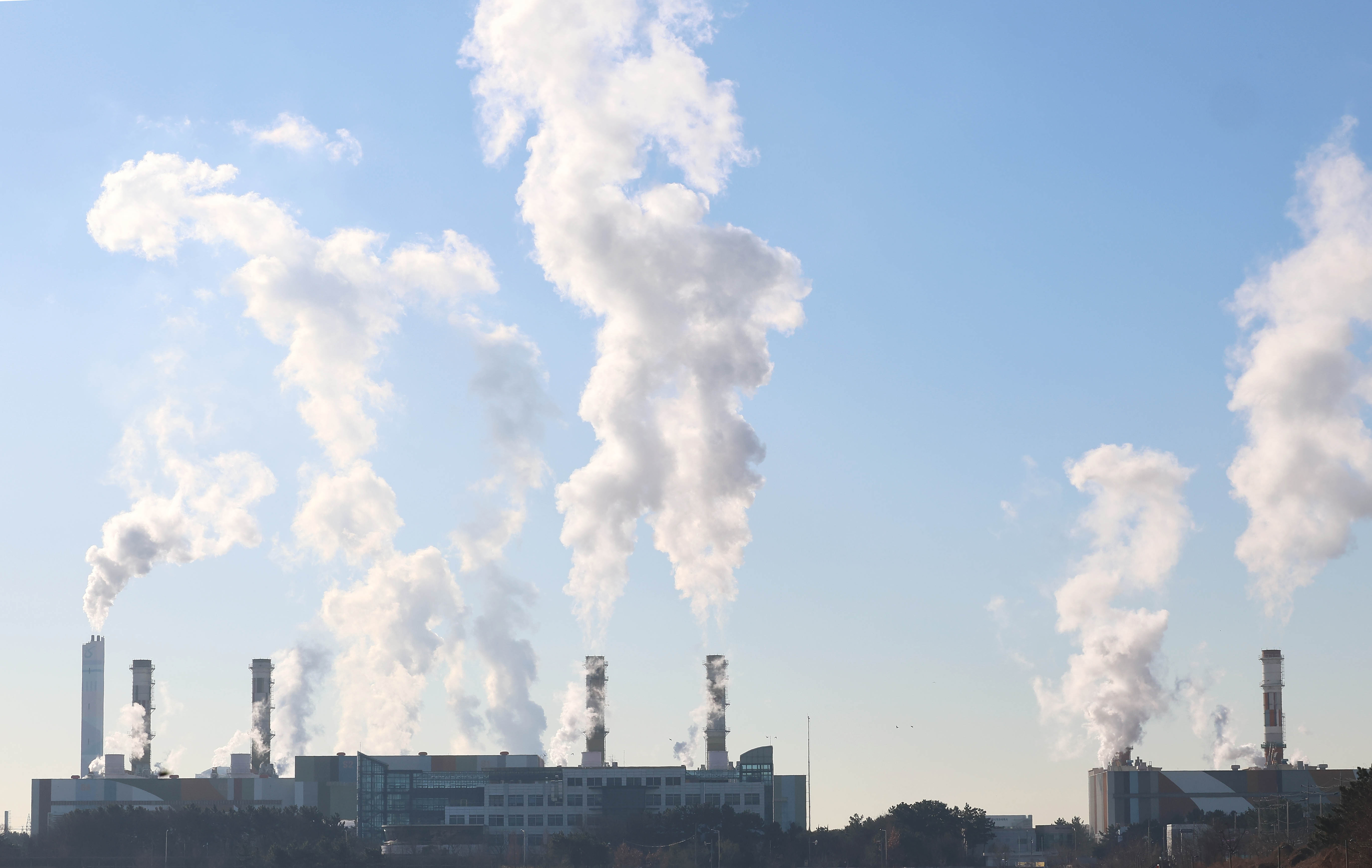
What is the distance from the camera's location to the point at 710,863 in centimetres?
14150

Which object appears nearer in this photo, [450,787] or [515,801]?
[515,801]

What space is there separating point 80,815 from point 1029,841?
96147 mm

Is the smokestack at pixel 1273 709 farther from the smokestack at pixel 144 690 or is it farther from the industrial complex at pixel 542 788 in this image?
the smokestack at pixel 144 690

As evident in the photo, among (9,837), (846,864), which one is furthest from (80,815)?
(846,864)

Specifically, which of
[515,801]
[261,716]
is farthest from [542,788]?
[261,716]

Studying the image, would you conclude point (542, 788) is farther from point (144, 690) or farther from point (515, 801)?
point (144, 690)

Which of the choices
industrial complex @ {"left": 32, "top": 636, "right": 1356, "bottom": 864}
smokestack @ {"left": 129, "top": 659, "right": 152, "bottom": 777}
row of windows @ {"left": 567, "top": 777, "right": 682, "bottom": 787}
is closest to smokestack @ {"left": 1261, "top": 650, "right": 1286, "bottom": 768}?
industrial complex @ {"left": 32, "top": 636, "right": 1356, "bottom": 864}

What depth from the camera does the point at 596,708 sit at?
178 meters

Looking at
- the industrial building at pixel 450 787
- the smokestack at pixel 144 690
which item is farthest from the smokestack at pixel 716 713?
the smokestack at pixel 144 690

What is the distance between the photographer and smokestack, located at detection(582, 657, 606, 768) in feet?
577

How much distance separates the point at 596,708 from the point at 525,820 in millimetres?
19436

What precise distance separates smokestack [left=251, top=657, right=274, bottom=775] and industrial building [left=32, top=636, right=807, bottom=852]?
0.41 ft

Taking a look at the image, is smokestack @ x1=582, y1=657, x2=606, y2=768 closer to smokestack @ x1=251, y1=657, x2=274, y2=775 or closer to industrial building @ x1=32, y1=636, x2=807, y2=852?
industrial building @ x1=32, y1=636, x2=807, y2=852

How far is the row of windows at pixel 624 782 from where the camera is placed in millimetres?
162875
